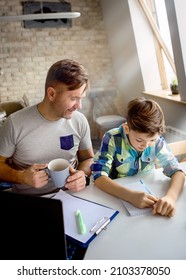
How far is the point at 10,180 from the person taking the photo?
4.66 ft

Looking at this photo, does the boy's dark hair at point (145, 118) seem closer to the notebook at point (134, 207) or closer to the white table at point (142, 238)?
the notebook at point (134, 207)

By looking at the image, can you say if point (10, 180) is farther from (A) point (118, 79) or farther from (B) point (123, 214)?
(A) point (118, 79)

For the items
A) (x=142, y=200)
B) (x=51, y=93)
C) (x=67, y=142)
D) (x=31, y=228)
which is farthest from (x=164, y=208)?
(x=51, y=93)

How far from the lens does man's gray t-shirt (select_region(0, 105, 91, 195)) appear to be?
1.44 metres

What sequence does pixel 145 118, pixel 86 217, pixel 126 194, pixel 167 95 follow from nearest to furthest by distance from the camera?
pixel 86 217, pixel 126 194, pixel 145 118, pixel 167 95

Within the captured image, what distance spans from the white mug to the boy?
0.21 meters

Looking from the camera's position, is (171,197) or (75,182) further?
(75,182)

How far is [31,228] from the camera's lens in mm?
616

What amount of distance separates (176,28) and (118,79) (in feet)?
7.72

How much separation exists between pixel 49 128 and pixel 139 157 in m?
0.55

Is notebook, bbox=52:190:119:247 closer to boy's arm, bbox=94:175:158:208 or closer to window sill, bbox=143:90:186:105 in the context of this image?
boy's arm, bbox=94:175:158:208

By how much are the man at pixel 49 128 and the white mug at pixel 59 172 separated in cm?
20

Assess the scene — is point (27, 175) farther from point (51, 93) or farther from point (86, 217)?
point (51, 93)
